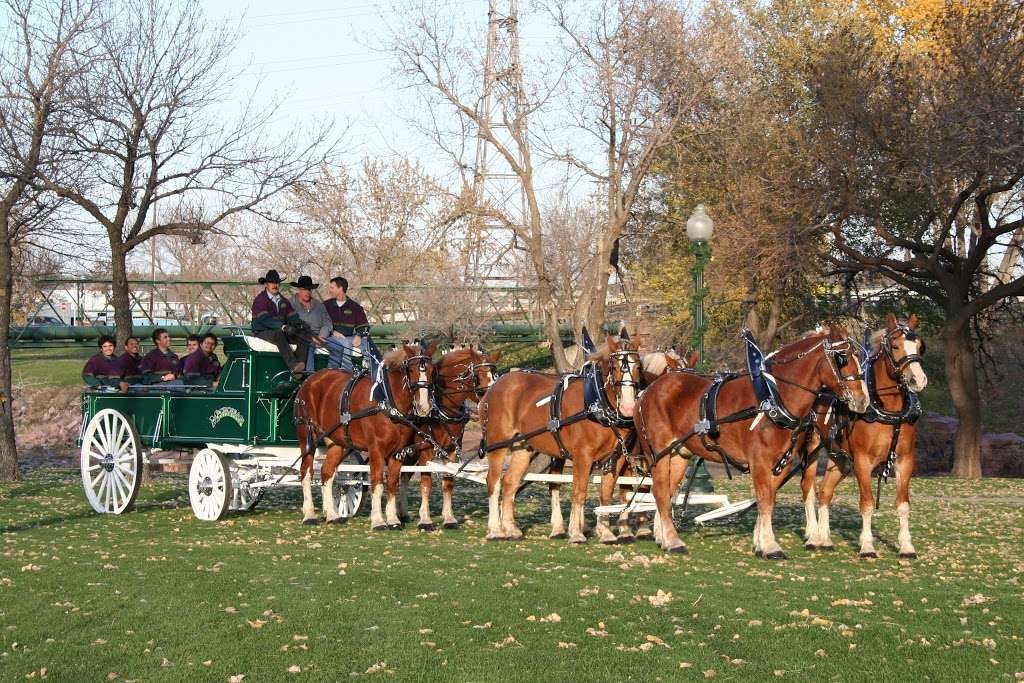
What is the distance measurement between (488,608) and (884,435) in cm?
551

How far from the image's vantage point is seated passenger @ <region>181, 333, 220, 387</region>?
65.5ft

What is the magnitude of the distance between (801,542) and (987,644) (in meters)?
5.98

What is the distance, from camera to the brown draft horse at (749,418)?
1290cm

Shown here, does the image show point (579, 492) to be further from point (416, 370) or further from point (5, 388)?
point (5, 388)

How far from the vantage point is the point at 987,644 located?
9.21 metres

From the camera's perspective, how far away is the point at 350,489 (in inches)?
739

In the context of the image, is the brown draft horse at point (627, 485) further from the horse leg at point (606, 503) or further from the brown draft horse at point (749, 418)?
the brown draft horse at point (749, 418)

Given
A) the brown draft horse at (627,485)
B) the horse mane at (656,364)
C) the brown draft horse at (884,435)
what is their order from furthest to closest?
the horse mane at (656,364), the brown draft horse at (627,485), the brown draft horse at (884,435)

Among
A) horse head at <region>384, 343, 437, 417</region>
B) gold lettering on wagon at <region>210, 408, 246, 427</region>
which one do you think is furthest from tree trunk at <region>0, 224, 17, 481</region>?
horse head at <region>384, 343, 437, 417</region>

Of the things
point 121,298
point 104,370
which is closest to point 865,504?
point 104,370

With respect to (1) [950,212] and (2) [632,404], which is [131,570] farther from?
(1) [950,212]

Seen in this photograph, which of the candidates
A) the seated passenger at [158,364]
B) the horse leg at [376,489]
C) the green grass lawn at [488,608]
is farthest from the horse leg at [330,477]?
the seated passenger at [158,364]

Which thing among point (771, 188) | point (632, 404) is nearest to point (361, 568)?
point (632, 404)

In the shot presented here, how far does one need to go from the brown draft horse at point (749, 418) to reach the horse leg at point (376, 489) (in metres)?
3.83
